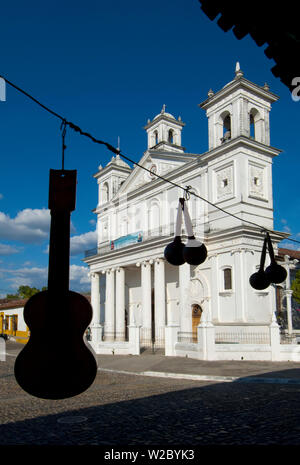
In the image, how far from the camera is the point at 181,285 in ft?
90.3

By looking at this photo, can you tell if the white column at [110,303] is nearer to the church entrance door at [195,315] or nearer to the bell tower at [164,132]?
the church entrance door at [195,315]

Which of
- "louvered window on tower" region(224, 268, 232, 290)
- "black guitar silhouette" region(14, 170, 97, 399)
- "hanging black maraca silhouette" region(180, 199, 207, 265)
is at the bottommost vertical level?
"black guitar silhouette" region(14, 170, 97, 399)

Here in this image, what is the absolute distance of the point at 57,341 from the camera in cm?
267

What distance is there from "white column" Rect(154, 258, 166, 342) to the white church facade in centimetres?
7

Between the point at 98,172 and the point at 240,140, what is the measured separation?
56.6 feet

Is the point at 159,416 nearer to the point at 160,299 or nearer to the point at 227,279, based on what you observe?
the point at 227,279

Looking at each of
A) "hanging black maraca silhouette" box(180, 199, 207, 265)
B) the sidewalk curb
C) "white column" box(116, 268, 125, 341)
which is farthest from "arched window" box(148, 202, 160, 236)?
"hanging black maraca silhouette" box(180, 199, 207, 265)

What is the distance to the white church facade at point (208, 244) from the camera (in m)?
23.6

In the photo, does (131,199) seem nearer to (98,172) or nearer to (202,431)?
(98,172)

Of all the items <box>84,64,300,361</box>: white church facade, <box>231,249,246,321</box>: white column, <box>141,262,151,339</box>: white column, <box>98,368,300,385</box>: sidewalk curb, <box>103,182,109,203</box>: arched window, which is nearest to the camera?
<box>98,368,300,385</box>: sidewalk curb

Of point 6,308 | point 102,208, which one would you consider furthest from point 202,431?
point 6,308

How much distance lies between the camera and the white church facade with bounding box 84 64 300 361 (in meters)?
23.6

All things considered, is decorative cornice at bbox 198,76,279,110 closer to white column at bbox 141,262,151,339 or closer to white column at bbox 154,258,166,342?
white column at bbox 154,258,166,342
